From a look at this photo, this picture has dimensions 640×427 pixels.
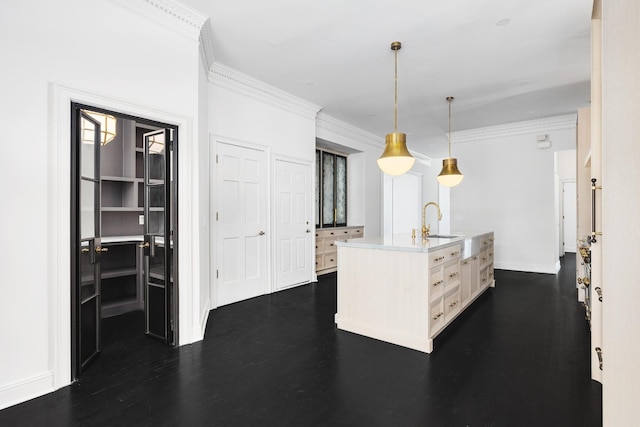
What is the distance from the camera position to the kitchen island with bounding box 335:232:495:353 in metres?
2.74

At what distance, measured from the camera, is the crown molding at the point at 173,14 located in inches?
101

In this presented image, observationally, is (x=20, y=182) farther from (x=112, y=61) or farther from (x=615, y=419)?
(x=615, y=419)

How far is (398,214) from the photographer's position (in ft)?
29.8

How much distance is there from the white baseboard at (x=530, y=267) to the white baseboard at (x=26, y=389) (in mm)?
7026

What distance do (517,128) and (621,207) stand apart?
21.4ft

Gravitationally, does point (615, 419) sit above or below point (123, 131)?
below

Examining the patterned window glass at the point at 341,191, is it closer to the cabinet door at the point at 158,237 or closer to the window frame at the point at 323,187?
the window frame at the point at 323,187

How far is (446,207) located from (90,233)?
10273 millimetres

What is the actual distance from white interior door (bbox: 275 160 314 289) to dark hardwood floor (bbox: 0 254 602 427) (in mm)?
1479

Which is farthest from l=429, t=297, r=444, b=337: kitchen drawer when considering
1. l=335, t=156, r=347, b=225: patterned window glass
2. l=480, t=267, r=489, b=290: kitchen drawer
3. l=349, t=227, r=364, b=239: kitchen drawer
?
l=335, t=156, r=347, b=225: patterned window glass

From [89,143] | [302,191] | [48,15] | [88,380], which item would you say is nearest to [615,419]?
[88,380]

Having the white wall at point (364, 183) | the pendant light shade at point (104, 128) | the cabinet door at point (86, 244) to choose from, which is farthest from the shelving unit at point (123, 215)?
the white wall at point (364, 183)

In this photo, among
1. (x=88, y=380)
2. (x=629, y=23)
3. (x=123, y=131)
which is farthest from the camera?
(x=123, y=131)

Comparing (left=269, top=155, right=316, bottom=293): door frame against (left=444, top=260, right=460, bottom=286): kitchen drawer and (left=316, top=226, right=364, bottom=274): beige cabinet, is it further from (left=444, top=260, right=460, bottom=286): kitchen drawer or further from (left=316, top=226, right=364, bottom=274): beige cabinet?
(left=444, top=260, right=460, bottom=286): kitchen drawer
